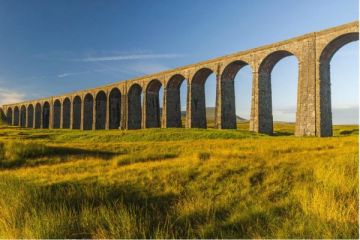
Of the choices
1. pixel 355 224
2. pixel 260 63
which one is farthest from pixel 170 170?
pixel 260 63

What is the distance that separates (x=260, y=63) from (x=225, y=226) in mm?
29959

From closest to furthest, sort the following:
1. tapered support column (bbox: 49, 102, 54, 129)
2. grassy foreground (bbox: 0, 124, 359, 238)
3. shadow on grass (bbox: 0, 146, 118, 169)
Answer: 1. grassy foreground (bbox: 0, 124, 359, 238)
2. shadow on grass (bbox: 0, 146, 118, 169)
3. tapered support column (bbox: 49, 102, 54, 129)

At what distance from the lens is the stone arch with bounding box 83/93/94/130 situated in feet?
221

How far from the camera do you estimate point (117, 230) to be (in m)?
5.18

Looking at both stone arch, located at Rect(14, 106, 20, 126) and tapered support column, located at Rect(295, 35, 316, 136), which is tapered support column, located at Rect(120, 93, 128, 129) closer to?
tapered support column, located at Rect(295, 35, 316, 136)

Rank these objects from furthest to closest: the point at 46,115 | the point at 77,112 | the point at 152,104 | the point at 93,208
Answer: the point at 46,115
the point at 77,112
the point at 152,104
the point at 93,208

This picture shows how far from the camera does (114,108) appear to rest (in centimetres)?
6138

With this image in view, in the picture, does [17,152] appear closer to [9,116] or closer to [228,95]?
[228,95]

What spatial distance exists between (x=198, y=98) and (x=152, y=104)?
11.3 m

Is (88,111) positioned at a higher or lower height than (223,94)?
lower

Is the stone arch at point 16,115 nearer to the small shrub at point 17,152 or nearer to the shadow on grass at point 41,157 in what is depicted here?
the small shrub at point 17,152

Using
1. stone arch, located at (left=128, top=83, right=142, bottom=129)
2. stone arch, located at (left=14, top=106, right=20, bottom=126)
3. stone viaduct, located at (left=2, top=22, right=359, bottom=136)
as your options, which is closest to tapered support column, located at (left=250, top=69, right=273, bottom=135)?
stone viaduct, located at (left=2, top=22, right=359, bottom=136)

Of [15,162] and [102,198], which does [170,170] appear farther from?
[15,162]

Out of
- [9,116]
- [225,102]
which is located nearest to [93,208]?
[225,102]
